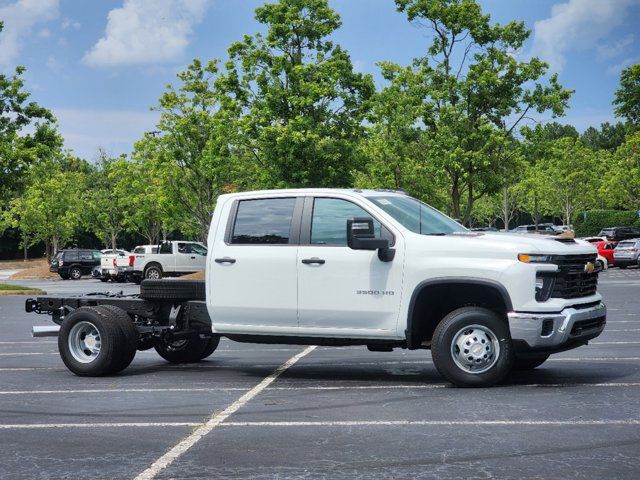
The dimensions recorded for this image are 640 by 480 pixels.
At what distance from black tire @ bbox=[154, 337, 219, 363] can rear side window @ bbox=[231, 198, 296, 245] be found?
2276 millimetres

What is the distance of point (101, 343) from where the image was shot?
32.9 ft


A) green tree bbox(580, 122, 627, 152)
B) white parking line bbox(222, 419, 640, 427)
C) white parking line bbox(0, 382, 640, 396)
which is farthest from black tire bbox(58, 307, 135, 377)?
green tree bbox(580, 122, 627, 152)

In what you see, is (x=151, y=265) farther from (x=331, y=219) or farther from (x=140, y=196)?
(x=331, y=219)

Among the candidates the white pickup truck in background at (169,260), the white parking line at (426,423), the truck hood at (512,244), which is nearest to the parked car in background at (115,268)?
the white pickup truck in background at (169,260)

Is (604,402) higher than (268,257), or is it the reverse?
(268,257)

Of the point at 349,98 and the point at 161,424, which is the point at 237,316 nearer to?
the point at 161,424

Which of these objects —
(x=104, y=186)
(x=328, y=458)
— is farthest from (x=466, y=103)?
(x=104, y=186)

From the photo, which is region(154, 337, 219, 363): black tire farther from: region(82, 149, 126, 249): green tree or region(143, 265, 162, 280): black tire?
region(82, 149, 126, 249): green tree

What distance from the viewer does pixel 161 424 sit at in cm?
727

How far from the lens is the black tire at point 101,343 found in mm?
9977

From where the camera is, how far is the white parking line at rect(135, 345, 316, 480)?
5.74 meters

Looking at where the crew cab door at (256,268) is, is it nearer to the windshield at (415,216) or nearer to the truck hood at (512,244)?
the windshield at (415,216)

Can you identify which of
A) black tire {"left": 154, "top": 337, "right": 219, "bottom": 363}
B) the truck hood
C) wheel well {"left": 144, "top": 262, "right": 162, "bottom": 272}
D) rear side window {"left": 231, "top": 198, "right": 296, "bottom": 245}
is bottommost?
black tire {"left": 154, "top": 337, "right": 219, "bottom": 363}

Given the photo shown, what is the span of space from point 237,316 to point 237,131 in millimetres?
27685
